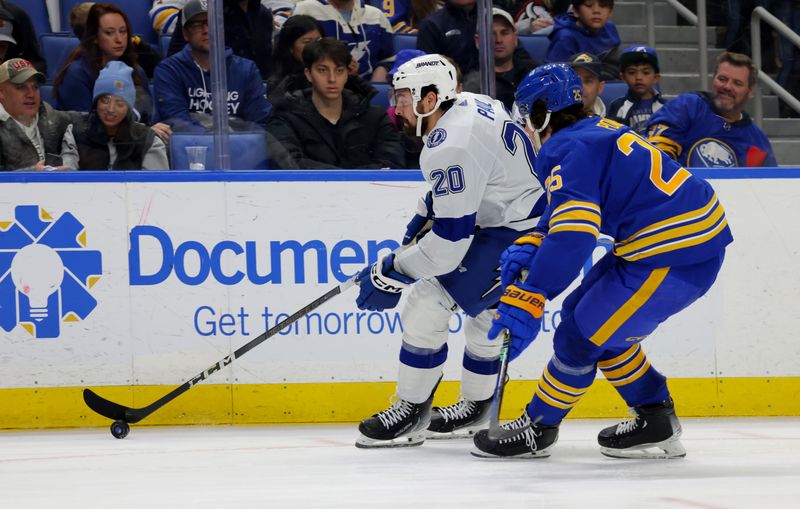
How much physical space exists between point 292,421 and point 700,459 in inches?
72.7

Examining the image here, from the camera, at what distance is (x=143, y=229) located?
4934mm

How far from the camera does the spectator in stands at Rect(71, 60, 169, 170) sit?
16.4 feet

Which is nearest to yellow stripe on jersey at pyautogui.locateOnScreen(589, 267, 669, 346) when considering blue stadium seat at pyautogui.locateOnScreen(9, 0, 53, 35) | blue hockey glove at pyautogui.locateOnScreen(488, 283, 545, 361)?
blue hockey glove at pyautogui.locateOnScreen(488, 283, 545, 361)

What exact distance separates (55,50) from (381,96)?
1.38m

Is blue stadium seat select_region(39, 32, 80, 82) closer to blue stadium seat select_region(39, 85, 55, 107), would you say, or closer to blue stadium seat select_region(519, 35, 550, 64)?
blue stadium seat select_region(39, 85, 55, 107)

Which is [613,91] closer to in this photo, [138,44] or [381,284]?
[381,284]

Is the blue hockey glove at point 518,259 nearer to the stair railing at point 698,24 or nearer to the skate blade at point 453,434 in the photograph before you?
the skate blade at point 453,434

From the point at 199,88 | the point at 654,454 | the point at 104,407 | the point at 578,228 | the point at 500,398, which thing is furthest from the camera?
the point at 199,88

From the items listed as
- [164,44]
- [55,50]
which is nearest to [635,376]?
[164,44]

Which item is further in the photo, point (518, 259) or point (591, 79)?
point (591, 79)

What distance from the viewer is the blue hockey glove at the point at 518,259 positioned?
11.6 feet

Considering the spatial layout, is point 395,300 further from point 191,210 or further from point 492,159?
point 191,210

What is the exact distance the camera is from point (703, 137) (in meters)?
5.32

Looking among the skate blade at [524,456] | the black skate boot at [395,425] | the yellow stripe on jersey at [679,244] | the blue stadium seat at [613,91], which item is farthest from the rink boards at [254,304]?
the yellow stripe on jersey at [679,244]
